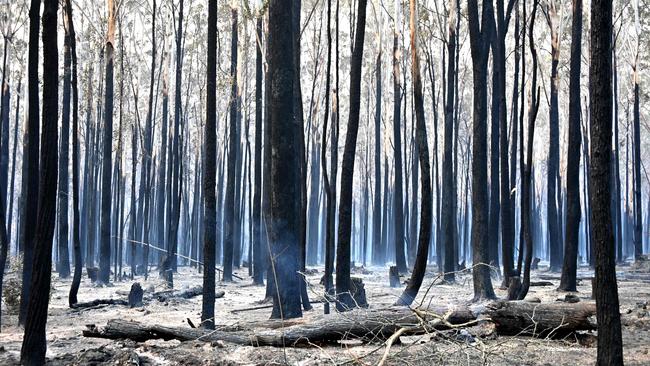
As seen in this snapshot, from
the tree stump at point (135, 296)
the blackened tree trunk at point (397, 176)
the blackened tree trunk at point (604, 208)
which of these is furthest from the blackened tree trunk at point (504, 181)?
the blackened tree trunk at point (397, 176)

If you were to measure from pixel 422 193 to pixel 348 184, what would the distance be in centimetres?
122

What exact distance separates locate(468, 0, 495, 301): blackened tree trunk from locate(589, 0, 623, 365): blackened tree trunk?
5.05m

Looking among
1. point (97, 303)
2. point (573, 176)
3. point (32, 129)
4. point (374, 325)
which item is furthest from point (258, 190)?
point (374, 325)

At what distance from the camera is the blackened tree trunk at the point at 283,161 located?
24.4 ft

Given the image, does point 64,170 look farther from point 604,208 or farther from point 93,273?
point 604,208

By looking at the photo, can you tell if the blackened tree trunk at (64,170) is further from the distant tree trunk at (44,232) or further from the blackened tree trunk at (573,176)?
the blackened tree trunk at (573,176)

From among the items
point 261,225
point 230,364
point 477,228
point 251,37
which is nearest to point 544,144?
point 251,37

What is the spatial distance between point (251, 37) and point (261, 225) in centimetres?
1328

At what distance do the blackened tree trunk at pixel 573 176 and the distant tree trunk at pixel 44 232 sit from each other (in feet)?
26.8

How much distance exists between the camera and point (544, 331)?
5.84 meters

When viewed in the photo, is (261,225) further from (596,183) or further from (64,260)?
(596,183)

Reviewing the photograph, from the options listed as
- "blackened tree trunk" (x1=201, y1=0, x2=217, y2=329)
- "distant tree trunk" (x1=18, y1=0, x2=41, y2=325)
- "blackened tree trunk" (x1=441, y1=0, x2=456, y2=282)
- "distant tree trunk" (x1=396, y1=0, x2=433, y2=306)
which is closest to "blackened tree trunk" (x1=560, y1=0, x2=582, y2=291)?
"blackened tree trunk" (x1=441, y1=0, x2=456, y2=282)

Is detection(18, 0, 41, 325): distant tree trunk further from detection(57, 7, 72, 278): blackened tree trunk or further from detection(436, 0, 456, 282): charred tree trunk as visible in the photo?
detection(436, 0, 456, 282): charred tree trunk

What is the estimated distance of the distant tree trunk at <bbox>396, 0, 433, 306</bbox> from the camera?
7695 mm
